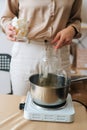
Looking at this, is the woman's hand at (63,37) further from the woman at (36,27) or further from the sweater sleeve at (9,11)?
the sweater sleeve at (9,11)

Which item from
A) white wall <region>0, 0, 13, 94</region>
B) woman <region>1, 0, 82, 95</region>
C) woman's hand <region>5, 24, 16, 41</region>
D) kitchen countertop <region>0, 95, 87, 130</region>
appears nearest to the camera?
kitchen countertop <region>0, 95, 87, 130</region>

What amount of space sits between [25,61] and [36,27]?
199mm

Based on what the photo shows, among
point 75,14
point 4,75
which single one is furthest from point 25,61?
point 4,75

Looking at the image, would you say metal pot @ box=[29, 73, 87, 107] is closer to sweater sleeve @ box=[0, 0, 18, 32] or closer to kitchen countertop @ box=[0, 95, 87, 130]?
kitchen countertop @ box=[0, 95, 87, 130]

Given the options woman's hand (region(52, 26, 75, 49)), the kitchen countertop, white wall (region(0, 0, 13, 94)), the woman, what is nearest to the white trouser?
the woman

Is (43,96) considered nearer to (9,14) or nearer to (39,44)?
(39,44)

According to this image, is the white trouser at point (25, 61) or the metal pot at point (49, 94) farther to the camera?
the white trouser at point (25, 61)

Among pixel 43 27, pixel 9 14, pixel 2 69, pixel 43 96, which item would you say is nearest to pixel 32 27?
pixel 43 27

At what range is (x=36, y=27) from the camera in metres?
1.22

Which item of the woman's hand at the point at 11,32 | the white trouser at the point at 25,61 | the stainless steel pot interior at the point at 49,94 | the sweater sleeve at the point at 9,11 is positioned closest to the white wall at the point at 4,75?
the white trouser at the point at 25,61

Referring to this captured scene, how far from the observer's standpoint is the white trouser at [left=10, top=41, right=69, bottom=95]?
1.24m

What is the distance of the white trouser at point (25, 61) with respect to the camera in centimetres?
124

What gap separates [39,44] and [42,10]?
184 millimetres

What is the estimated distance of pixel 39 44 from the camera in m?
1.23
